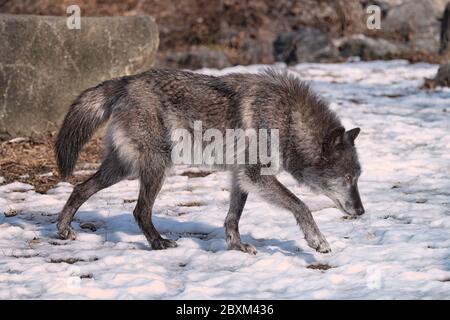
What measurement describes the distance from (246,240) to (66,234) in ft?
5.34

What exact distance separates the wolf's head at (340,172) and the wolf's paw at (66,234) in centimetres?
215

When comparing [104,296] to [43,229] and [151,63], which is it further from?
[151,63]

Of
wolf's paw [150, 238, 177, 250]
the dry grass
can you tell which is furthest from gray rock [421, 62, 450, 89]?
wolf's paw [150, 238, 177, 250]

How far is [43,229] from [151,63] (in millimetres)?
4291

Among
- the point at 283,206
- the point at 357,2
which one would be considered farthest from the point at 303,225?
the point at 357,2

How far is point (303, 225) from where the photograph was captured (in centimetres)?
636

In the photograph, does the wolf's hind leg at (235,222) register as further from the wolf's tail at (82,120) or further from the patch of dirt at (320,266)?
the wolf's tail at (82,120)

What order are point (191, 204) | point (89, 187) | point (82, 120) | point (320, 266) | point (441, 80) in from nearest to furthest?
1. point (320, 266)
2. point (82, 120)
3. point (89, 187)
4. point (191, 204)
5. point (441, 80)

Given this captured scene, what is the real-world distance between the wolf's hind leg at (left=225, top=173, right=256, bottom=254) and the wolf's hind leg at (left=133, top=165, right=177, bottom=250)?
0.49m

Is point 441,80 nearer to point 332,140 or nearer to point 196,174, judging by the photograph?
point 196,174

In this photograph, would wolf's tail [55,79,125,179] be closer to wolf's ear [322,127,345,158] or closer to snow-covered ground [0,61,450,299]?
snow-covered ground [0,61,450,299]

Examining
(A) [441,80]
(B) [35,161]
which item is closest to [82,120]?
(B) [35,161]

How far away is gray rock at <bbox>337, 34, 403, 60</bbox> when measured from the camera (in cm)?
1633

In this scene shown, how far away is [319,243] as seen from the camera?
631 centimetres
